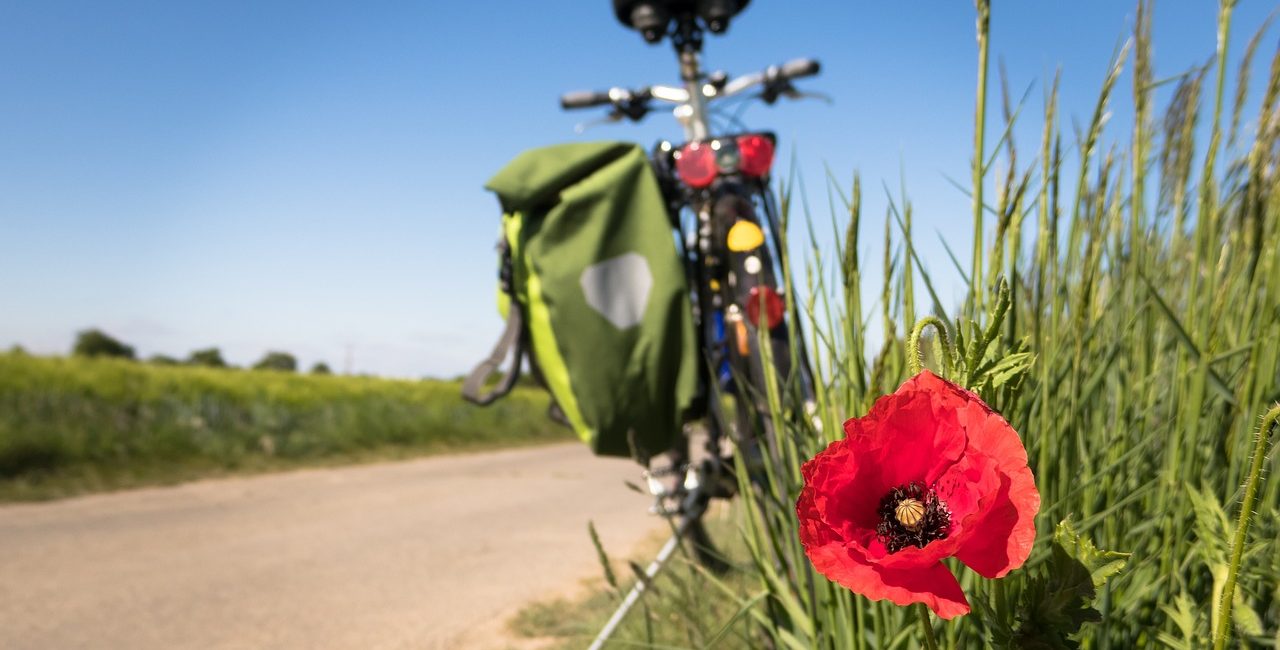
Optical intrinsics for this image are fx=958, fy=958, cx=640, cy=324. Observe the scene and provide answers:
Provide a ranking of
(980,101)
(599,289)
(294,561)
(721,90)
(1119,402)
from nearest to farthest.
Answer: (980,101), (1119,402), (599,289), (721,90), (294,561)

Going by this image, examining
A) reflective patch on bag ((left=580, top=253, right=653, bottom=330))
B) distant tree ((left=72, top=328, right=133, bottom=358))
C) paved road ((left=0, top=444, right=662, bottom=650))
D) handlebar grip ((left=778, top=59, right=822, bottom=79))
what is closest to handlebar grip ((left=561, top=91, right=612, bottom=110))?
handlebar grip ((left=778, top=59, right=822, bottom=79))

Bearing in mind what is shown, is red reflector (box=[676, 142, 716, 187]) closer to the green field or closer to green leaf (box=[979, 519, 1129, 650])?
green leaf (box=[979, 519, 1129, 650])

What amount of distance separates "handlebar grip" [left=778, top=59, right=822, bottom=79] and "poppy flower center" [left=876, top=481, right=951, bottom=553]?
2875 millimetres

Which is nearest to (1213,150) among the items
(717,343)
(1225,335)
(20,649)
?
(1225,335)

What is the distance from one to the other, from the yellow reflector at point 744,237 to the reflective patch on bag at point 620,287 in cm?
25

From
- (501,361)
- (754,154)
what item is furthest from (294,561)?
(754,154)

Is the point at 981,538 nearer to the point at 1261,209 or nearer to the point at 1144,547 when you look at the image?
the point at 1144,547

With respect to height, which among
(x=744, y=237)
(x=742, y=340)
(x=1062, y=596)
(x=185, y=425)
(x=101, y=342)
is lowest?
(x=101, y=342)

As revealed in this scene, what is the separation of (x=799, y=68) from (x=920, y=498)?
2.88 m

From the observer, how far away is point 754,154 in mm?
2529

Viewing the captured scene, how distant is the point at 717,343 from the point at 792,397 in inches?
45.5

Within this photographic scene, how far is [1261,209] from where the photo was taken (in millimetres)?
1208

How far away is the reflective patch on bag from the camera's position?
2.32 meters

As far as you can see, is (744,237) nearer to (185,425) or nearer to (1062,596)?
(1062,596)
